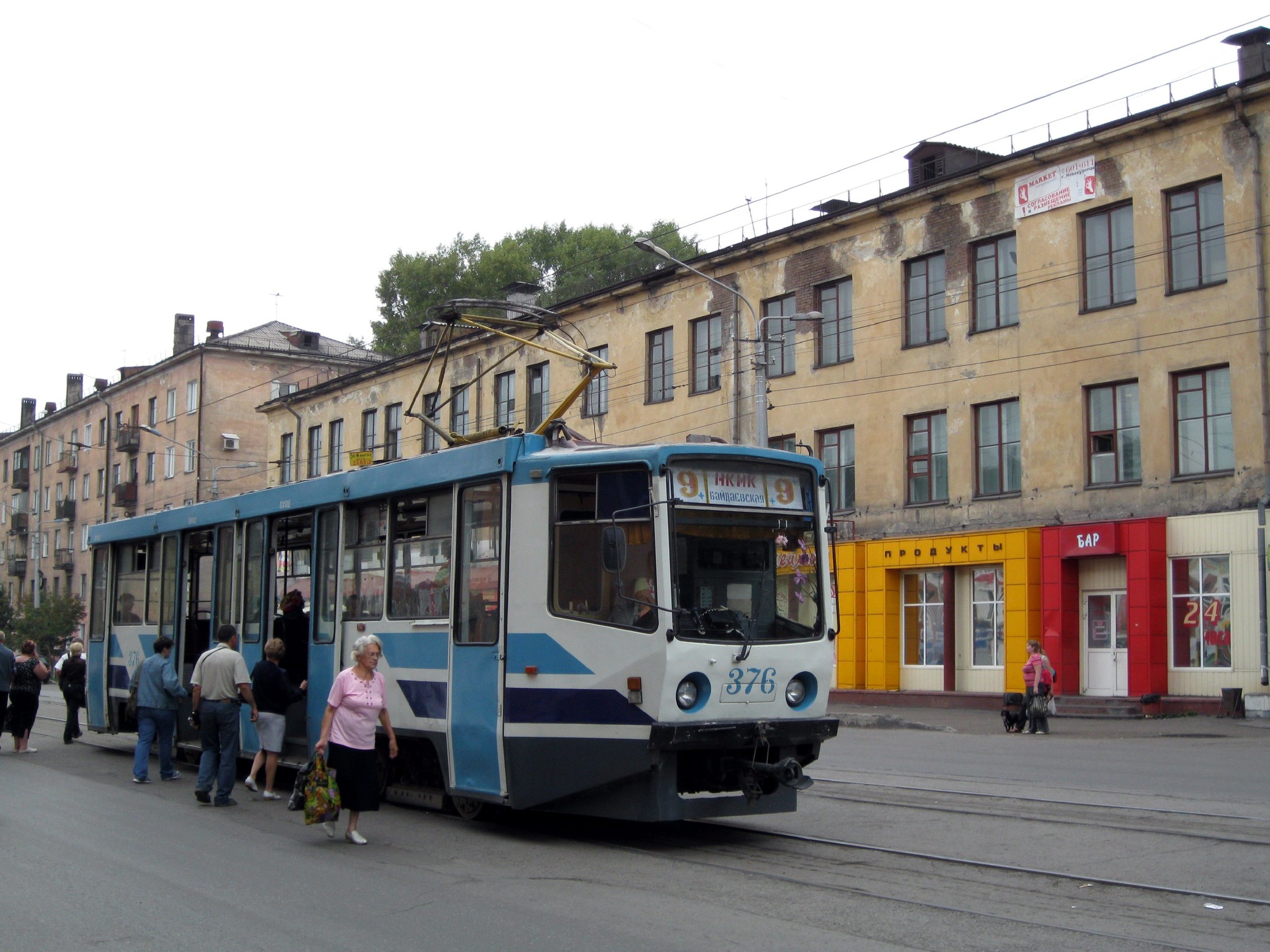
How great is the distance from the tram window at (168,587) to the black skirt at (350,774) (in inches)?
299

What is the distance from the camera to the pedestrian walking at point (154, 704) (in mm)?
14469

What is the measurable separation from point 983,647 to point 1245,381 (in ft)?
27.0

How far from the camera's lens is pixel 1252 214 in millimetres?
25250

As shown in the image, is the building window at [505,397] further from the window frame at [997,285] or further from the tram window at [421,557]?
the tram window at [421,557]

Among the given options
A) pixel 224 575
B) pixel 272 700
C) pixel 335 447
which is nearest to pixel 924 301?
pixel 224 575

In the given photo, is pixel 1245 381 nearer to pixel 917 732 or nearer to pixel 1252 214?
pixel 1252 214

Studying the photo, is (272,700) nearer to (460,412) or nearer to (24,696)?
(24,696)

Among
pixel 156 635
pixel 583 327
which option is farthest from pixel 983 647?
pixel 156 635

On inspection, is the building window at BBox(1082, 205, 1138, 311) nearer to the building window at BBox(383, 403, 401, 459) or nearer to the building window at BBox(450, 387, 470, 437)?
the building window at BBox(450, 387, 470, 437)

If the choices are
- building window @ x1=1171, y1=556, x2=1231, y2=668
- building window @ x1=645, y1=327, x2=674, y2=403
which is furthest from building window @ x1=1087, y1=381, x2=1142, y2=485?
building window @ x1=645, y1=327, x2=674, y2=403

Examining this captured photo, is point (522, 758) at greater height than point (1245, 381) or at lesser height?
lesser

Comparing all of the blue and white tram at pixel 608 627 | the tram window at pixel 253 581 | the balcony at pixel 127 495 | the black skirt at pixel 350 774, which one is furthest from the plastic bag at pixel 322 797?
the balcony at pixel 127 495

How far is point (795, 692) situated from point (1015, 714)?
1471 centimetres

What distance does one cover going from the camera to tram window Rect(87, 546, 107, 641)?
19344 millimetres
